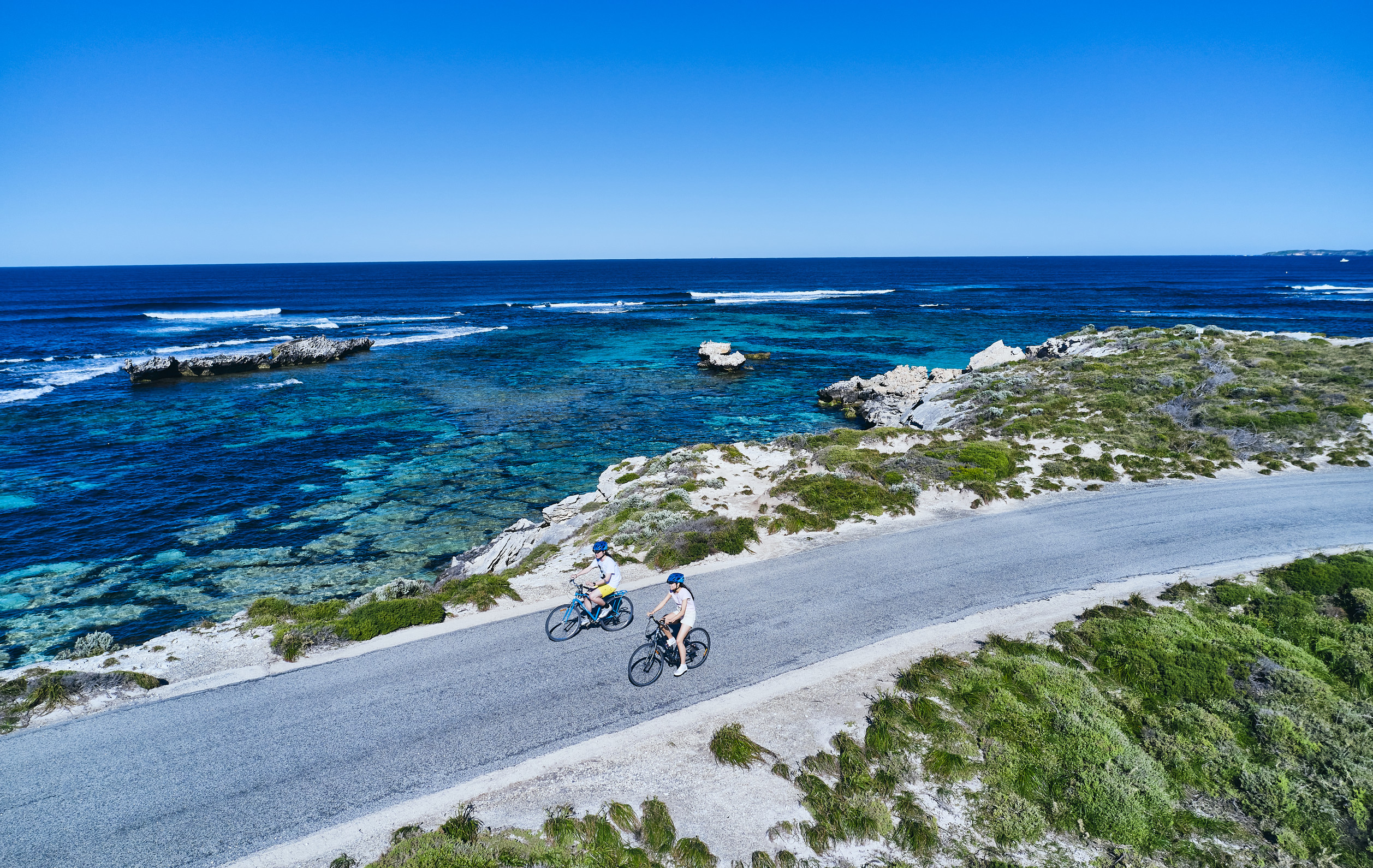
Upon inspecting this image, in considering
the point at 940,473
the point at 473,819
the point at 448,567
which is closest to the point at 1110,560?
the point at 940,473

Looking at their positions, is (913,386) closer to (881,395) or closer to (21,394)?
(881,395)

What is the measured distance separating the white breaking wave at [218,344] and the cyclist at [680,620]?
6680 centimetres

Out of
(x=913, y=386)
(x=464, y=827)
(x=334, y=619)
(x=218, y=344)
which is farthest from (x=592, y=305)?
(x=464, y=827)

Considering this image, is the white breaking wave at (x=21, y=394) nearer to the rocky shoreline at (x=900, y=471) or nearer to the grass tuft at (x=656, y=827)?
the rocky shoreline at (x=900, y=471)

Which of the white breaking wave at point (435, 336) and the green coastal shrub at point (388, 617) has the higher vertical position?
the white breaking wave at point (435, 336)

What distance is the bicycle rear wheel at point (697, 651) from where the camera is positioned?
1230 centimetres

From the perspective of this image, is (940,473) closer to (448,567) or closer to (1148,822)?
(1148,822)

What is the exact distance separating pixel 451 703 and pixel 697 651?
15.6ft

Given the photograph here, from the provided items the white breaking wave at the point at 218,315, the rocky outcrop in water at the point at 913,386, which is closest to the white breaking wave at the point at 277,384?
the rocky outcrop in water at the point at 913,386

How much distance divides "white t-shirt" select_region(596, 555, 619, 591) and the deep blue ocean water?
35.8ft

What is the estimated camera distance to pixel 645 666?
1175cm

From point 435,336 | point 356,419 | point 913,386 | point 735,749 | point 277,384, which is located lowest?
point 735,749

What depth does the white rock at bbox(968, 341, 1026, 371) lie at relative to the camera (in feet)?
159

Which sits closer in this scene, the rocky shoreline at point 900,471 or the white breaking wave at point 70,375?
the rocky shoreline at point 900,471
